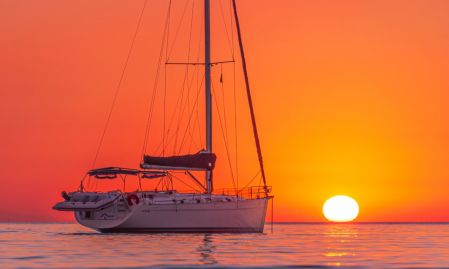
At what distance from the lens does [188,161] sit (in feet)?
177

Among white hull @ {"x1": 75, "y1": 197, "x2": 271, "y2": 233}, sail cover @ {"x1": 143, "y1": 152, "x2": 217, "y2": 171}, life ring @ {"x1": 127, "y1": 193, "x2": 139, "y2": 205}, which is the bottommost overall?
white hull @ {"x1": 75, "y1": 197, "x2": 271, "y2": 233}

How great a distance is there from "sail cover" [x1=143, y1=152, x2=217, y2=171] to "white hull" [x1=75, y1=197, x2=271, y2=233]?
357 cm

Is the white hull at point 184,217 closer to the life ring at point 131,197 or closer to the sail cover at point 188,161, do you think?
the life ring at point 131,197

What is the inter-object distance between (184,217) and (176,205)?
1.03 m

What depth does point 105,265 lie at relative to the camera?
27766 millimetres

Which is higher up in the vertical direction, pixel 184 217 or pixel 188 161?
pixel 188 161

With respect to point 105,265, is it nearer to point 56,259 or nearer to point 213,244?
point 56,259

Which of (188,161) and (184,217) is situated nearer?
(184,217)

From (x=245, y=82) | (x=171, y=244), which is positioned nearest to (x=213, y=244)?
(x=171, y=244)

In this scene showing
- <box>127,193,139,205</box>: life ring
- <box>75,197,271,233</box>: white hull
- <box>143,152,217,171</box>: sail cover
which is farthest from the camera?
<box>143,152,217,171</box>: sail cover

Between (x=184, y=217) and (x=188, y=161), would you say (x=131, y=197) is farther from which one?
(x=188, y=161)

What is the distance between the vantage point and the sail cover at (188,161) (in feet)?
176

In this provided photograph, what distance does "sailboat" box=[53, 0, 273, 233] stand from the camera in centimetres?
5131

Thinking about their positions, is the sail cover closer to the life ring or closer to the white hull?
the life ring
